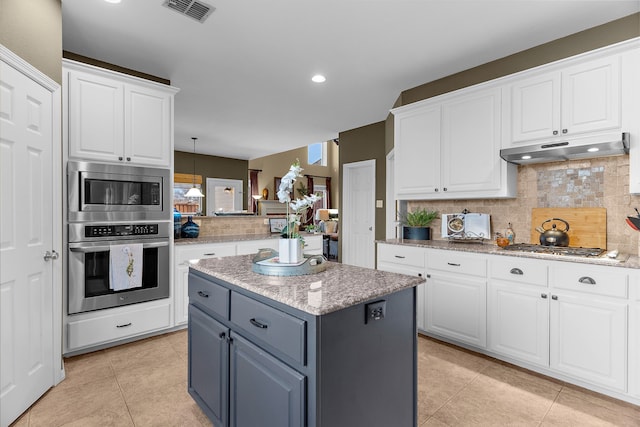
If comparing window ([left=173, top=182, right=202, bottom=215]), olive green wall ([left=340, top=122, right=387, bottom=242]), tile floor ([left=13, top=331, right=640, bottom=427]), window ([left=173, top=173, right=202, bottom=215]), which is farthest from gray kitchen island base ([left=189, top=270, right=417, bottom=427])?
window ([left=173, top=182, right=202, bottom=215])

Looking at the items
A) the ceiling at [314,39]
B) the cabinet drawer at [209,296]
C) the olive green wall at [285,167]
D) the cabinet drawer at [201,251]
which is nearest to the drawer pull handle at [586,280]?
the ceiling at [314,39]

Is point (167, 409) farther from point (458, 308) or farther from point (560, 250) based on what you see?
point (560, 250)

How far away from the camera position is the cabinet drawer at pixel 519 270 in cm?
234

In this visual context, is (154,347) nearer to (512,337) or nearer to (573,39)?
(512,337)

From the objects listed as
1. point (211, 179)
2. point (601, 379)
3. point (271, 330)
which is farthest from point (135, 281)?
point (211, 179)

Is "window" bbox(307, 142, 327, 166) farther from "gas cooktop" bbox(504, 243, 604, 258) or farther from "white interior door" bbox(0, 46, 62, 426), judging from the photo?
"white interior door" bbox(0, 46, 62, 426)

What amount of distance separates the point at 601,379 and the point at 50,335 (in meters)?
3.65

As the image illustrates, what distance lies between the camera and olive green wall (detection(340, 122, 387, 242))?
5.30 m

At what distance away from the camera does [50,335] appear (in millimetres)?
2168

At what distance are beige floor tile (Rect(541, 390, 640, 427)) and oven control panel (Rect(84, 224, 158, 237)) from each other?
3278 mm

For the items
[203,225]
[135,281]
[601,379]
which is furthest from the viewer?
[203,225]

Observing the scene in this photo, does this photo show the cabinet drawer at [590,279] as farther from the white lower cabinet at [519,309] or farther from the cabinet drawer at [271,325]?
the cabinet drawer at [271,325]

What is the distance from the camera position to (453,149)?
10.4 feet

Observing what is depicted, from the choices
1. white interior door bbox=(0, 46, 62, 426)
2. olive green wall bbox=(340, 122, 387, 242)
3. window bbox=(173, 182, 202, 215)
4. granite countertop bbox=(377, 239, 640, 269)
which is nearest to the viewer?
white interior door bbox=(0, 46, 62, 426)
